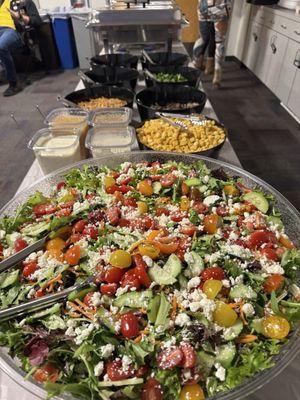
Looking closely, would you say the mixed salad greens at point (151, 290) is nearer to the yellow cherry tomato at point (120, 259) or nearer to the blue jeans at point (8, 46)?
the yellow cherry tomato at point (120, 259)

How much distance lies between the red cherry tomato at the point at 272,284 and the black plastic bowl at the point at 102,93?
125 cm

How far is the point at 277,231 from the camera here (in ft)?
2.92

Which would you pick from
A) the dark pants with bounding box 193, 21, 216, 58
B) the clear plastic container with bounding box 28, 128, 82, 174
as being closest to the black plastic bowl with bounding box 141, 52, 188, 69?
the clear plastic container with bounding box 28, 128, 82, 174

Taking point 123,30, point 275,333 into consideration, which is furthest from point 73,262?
point 123,30

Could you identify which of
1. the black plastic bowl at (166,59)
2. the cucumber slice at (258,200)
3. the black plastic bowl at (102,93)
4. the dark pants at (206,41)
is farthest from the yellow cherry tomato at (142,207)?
the dark pants at (206,41)

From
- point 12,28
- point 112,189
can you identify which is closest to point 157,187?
point 112,189

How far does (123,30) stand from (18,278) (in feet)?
6.95

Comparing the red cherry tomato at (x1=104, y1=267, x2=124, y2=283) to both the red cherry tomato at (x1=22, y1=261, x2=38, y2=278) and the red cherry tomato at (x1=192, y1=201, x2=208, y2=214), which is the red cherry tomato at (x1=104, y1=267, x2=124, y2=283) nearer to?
the red cherry tomato at (x1=22, y1=261, x2=38, y2=278)

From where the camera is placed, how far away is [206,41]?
4.30 metres

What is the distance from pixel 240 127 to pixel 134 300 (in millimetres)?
3066

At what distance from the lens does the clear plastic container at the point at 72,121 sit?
1.34m

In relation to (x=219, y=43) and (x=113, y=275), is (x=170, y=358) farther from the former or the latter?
(x=219, y=43)

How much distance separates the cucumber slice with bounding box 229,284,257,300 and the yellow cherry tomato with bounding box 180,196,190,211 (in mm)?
315

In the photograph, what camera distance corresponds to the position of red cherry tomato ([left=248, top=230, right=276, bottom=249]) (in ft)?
2.73
